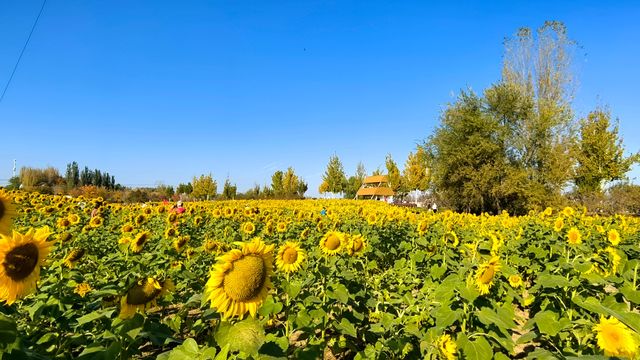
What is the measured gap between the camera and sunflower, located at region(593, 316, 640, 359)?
1.77 meters

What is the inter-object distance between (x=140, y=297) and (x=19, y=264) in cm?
61

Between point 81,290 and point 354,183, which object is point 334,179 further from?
point 81,290

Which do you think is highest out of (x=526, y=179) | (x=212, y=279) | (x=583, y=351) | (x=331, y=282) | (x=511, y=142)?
(x=511, y=142)

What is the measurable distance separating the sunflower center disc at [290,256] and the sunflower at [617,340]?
189 cm

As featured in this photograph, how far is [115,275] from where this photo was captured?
13.1 ft

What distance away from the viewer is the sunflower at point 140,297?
196 cm

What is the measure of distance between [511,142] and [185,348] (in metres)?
26.0

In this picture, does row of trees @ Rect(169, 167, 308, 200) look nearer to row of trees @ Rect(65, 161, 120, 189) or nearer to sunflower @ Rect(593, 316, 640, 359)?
row of trees @ Rect(65, 161, 120, 189)

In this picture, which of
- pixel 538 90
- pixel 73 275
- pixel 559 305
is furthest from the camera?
pixel 538 90

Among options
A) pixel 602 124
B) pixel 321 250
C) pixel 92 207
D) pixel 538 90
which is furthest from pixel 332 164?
pixel 321 250

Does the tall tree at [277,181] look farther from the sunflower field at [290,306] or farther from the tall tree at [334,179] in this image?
the sunflower field at [290,306]

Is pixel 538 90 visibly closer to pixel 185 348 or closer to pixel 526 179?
pixel 526 179

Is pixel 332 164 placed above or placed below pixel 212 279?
above

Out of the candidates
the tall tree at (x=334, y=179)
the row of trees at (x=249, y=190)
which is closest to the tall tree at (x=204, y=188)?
the row of trees at (x=249, y=190)
